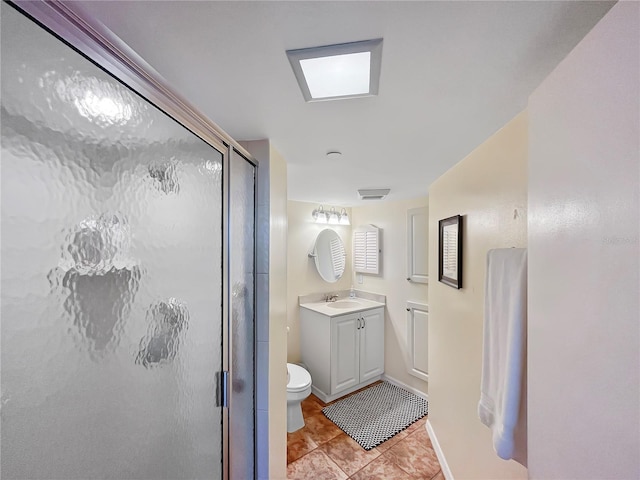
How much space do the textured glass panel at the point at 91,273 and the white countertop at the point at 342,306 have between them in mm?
1994

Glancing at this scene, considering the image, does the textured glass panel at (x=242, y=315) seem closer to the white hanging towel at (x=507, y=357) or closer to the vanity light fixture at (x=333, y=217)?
the white hanging towel at (x=507, y=357)

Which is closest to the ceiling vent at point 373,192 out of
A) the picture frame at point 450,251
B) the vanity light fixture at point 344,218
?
the picture frame at point 450,251

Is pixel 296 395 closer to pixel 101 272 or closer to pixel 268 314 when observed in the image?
pixel 268 314

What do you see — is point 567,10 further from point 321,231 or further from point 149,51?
point 321,231

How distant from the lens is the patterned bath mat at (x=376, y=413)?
2.20m

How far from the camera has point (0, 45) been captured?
371 mm

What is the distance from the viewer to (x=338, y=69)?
2.53 feet

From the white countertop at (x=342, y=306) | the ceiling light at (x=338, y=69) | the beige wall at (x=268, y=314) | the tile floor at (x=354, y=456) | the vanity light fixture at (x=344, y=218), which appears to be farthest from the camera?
the vanity light fixture at (x=344, y=218)

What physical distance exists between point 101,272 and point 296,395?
6.68ft

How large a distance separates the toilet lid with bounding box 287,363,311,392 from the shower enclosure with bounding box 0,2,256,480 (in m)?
1.21

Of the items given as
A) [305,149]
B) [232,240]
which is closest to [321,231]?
[305,149]

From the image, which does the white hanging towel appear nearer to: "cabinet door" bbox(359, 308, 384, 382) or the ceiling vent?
the ceiling vent

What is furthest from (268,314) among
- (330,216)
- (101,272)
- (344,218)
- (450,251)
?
(344,218)

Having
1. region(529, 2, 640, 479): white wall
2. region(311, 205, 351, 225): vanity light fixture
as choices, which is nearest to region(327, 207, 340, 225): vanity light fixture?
region(311, 205, 351, 225): vanity light fixture
